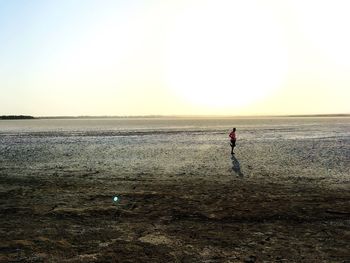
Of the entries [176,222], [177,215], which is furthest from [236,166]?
[176,222]

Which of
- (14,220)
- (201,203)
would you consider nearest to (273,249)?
(201,203)

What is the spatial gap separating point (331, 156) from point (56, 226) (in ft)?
80.8

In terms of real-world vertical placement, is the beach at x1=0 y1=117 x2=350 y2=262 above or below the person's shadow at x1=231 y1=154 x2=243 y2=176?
above

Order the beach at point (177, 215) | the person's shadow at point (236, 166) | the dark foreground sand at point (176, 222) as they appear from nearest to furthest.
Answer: the dark foreground sand at point (176, 222)
the beach at point (177, 215)
the person's shadow at point (236, 166)

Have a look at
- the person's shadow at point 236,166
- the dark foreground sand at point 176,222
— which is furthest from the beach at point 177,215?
the person's shadow at point 236,166

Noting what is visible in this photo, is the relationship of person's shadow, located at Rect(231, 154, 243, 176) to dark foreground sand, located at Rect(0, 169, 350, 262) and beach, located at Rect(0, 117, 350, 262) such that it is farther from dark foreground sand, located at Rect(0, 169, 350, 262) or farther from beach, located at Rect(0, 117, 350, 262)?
dark foreground sand, located at Rect(0, 169, 350, 262)

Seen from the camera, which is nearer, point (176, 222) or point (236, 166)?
point (176, 222)

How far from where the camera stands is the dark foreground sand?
9.88 m

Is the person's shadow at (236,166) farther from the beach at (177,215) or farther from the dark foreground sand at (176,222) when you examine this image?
the dark foreground sand at (176,222)

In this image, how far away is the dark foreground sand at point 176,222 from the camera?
9.88 meters

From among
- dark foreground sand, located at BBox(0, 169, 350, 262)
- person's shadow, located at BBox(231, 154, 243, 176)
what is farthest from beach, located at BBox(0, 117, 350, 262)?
person's shadow, located at BBox(231, 154, 243, 176)

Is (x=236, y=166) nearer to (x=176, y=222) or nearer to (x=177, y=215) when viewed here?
(x=177, y=215)

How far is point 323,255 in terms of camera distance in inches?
380

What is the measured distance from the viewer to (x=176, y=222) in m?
12.5
